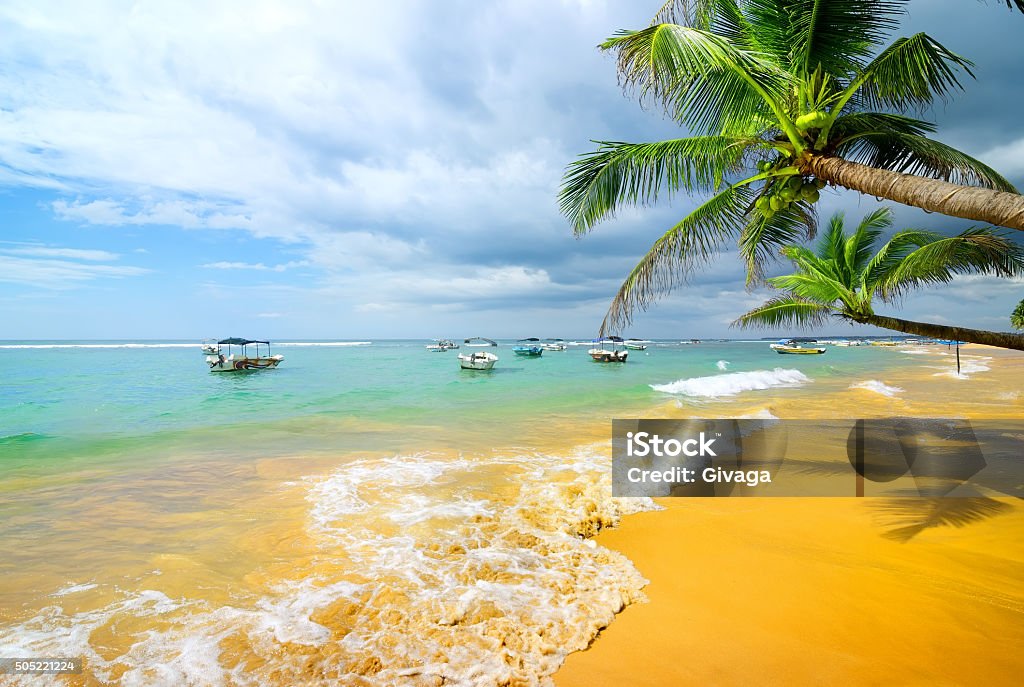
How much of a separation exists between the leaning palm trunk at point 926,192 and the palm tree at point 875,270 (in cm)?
288

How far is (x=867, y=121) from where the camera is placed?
17.1ft

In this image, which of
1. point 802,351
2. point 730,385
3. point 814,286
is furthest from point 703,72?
point 802,351

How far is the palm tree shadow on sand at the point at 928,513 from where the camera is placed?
16.4 feet

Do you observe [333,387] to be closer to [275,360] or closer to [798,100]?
[275,360]

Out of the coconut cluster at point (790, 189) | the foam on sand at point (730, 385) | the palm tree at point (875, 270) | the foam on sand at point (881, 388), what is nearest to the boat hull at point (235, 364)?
the foam on sand at point (730, 385)

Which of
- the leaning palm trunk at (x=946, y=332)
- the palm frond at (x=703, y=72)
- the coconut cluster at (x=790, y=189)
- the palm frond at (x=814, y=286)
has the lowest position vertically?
the leaning palm trunk at (x=946, y=332)

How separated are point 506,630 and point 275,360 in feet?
138

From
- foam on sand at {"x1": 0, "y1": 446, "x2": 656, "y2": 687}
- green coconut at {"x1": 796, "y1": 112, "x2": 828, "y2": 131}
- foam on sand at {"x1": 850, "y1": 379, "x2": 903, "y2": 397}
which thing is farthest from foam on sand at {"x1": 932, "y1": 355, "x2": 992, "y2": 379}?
foam on sand at {"x1": 0, "y1": 446, "x2": 656, "y2": 687}

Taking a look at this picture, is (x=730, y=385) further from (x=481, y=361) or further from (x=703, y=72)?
(x=703, y=72)

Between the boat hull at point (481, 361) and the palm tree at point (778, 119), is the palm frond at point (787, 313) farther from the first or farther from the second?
the boat hull at point (481, 361)

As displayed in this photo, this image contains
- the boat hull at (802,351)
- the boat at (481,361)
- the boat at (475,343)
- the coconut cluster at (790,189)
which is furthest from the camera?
the boat at (475,343)

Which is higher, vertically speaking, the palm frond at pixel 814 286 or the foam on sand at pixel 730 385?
the palm frond at pixel 814 286

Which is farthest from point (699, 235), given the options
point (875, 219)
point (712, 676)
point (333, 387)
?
point (333, 387)
